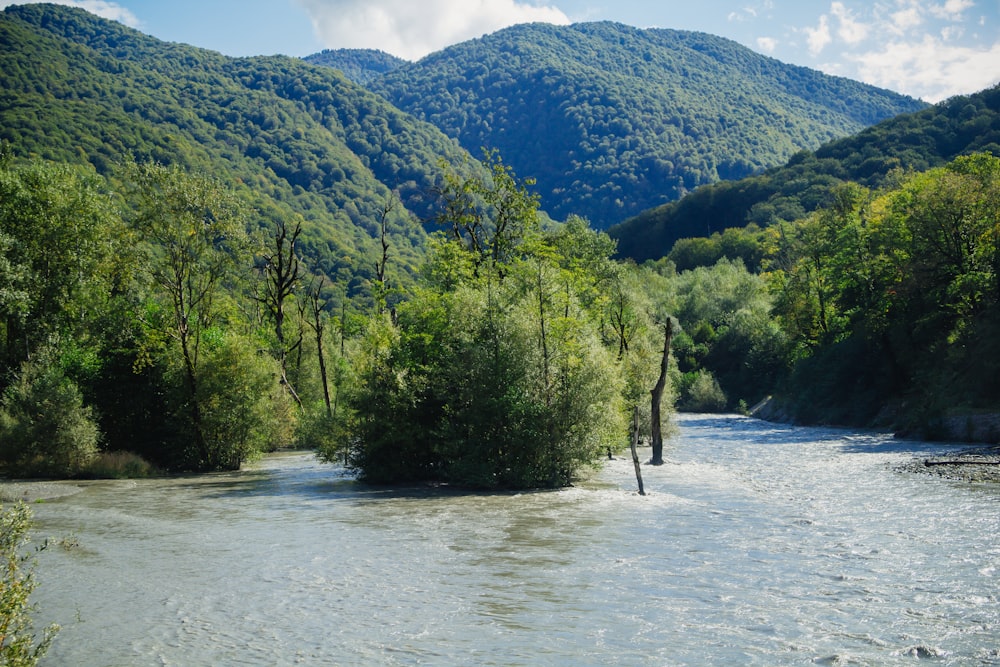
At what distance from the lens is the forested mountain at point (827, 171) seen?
446 ft

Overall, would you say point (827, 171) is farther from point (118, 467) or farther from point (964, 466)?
point (118, 467)

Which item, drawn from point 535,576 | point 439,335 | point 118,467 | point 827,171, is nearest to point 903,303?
point 439,335

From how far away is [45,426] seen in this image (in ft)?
120

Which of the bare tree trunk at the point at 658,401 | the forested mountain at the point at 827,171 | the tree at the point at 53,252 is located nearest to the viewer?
the bare tree trunk at the point at 658,401

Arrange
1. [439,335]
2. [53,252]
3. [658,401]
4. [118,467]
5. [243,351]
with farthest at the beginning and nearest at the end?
[53,252], [243,351], [658,401], [118,467], [439,335]

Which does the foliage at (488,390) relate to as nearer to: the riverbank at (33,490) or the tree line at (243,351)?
the tree line at (243,351)

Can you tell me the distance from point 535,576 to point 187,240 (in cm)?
2995

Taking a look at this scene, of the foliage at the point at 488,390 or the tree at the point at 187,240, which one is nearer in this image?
the foliage at the point at 488,390

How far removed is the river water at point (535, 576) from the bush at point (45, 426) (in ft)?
17.2

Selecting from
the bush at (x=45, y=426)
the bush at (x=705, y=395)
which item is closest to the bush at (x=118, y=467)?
the bush at (x=45, y=426)

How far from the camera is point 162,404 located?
41.9 m

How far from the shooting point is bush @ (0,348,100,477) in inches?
1410

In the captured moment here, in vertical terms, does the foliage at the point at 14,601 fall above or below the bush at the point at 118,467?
above

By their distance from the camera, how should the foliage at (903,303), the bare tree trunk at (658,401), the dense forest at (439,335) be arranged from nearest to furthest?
1. the dense forest at (439,335)
2. the bare tree trunk at (658,401)
3. the foliage at (903,303)
